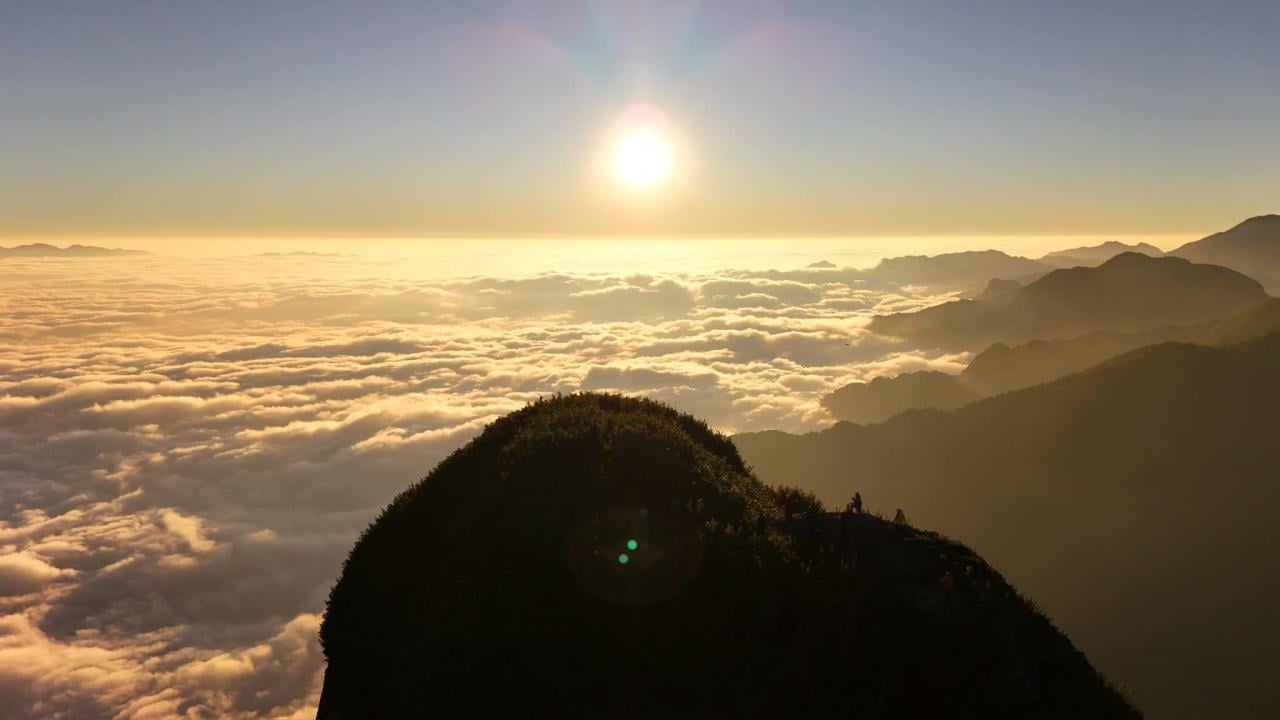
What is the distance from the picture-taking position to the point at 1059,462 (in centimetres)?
14488

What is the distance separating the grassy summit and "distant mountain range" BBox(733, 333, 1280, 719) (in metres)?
92.7

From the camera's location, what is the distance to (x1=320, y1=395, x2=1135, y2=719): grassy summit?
1895 centimetres

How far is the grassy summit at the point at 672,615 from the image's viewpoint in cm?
1895

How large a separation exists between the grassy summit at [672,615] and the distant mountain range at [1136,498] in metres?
92.7

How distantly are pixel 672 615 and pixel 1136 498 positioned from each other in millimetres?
148654

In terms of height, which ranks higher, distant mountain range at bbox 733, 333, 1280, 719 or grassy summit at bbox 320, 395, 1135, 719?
grassy summit at bbox 320, 395, 1135, 719

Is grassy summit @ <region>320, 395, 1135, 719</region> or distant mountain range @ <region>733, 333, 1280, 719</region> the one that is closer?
grassy summit @ <region>320, 395, 1135, 719</region>

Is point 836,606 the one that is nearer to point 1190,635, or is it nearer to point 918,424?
point 1190,635

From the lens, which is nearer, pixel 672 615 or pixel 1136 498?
pixel 672 615

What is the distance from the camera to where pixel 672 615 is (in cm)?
2097

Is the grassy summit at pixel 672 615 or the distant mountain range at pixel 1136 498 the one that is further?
the distant mountain range at pixel 1136 498

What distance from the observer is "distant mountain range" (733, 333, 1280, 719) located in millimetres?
95188

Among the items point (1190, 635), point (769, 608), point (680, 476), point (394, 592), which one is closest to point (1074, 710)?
point (769, 608)

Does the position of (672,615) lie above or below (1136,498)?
above
